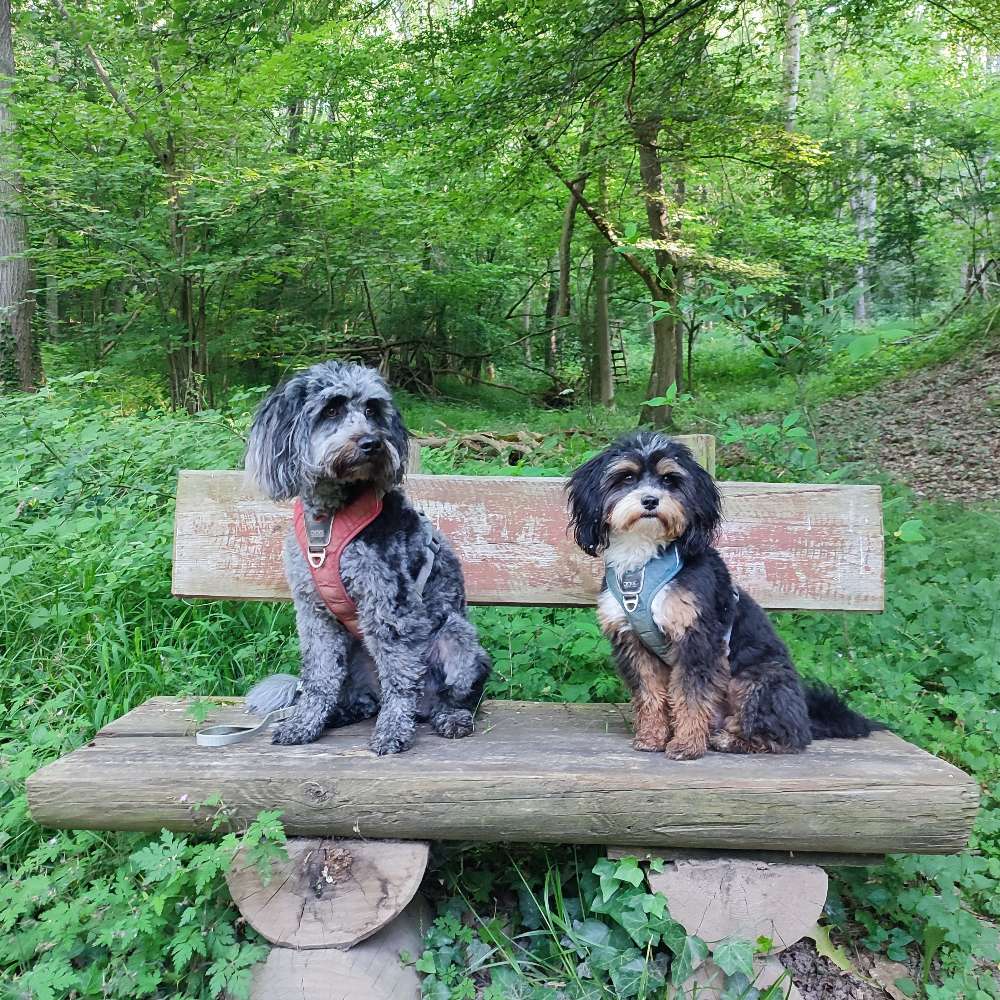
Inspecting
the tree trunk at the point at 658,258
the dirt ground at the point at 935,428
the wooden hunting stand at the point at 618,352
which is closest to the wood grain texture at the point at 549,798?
the tree trunk at the point at 658,258

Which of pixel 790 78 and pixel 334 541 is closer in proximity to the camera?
pixel 334 541

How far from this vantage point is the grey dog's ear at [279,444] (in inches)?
90.7

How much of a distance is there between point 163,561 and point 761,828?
9.02ft

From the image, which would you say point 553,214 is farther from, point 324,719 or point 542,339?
point 324,719

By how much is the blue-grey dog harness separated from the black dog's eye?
3.22 ft

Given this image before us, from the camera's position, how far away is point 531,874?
100 inches

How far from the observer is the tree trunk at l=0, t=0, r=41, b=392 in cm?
879

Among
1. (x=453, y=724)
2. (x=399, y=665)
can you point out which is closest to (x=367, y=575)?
(x=399, y=665)

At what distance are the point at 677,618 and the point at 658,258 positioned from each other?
28.8ft

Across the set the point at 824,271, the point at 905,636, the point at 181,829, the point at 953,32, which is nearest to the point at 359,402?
the point at 181,829

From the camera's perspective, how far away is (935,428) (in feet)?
29.7

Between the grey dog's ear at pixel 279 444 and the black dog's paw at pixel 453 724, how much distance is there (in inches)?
33.2

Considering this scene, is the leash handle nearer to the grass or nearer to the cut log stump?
the grass

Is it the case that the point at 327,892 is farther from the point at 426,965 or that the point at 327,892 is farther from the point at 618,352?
the point at 618,352
